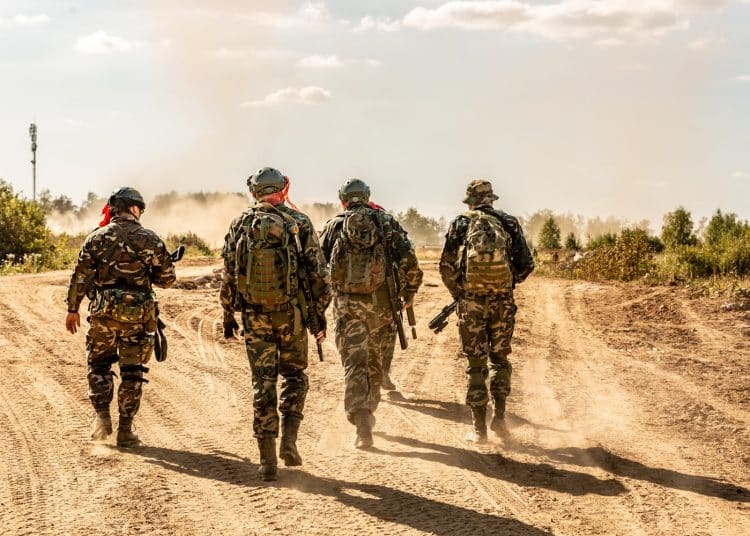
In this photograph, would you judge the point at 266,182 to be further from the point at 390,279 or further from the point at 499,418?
the point at 499,418

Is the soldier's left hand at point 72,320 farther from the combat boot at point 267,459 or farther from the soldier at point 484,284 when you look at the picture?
the soldier at point 484,284

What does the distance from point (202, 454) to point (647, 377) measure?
622 cm

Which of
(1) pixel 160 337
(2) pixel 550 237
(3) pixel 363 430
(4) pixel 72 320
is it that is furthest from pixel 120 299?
(2) pixel 550 237

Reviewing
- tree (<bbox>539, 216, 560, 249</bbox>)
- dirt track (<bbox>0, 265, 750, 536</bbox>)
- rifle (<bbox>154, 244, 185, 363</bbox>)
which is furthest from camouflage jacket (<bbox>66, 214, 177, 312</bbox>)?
tree (<bbox>539, 216, 560, 249</bbox>)

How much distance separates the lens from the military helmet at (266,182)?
6270mm

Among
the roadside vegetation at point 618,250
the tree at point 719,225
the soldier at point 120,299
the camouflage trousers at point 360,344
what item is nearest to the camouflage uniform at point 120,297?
the soldier at point 120,299

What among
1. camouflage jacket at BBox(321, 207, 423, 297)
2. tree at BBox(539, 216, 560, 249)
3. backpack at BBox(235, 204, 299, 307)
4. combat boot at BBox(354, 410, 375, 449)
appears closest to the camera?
backpack at BBox(235, 204, 299, 307)

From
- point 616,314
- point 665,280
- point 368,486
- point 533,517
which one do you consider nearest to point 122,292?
point 368,486

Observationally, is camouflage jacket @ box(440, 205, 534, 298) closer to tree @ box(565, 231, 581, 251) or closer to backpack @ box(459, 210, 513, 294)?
backpack @ box(459, 210, 513, 294)

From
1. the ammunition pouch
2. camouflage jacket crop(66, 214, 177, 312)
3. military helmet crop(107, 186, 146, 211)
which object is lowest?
the ammunition pouch

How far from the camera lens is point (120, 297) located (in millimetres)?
6883

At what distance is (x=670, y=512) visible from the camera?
18.4 ft

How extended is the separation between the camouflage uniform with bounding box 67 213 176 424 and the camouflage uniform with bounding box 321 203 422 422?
1.53 m

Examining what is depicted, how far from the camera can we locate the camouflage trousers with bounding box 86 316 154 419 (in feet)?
22.8
